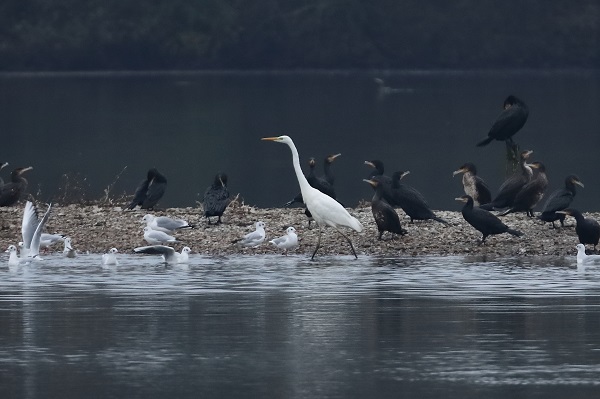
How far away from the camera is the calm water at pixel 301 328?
44.1 ft

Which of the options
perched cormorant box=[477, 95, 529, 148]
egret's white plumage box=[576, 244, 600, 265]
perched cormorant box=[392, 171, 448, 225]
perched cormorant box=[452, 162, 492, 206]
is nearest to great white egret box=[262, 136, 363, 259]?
perched cormorant box=[392, 171, 448, 225]

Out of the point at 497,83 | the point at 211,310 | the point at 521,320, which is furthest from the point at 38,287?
the point at 497,83

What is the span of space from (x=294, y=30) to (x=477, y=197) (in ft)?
261

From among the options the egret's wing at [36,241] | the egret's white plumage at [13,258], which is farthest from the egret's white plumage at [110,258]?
the egret's white plumage at [13,258]

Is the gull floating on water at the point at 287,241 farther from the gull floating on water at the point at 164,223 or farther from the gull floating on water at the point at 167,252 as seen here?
the gull floating on water at the point at 164,223

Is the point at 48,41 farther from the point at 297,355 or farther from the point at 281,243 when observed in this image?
the point at 297,355

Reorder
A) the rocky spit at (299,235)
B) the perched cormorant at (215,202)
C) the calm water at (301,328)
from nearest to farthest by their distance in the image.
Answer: the calm water at (301,328) → the rocky spit at (299,235) → the perched cormorant at (215,202)

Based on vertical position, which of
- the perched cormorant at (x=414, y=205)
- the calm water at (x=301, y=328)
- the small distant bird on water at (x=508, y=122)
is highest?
the small distant bird on water at (x=508, y=122)

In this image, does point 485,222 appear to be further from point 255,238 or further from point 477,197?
point 477,197

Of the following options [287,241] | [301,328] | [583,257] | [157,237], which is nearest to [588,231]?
[583,257]

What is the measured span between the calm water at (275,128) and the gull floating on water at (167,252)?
258 inches

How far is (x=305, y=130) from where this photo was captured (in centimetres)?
6172

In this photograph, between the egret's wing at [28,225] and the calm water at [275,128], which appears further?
the calm water at [275,128]

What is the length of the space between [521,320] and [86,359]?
4.02m
